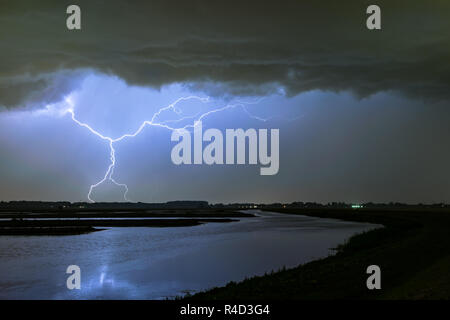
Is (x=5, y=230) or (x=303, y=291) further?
(x=5, y=230)

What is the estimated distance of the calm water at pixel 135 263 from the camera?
19.3m

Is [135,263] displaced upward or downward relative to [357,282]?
downward

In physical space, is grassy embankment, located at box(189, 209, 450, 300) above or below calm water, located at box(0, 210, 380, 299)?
above

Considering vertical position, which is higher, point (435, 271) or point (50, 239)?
point (435, 271)

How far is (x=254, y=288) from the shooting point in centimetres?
1622

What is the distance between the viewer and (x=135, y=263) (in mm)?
27516

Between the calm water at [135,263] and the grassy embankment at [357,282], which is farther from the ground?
the grassy embankment at [357,282]

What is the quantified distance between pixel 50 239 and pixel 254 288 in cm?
3353

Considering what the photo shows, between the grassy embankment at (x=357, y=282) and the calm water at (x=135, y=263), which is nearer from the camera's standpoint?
the grassy embankment at (x=357, y=282)

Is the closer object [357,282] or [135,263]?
[357,282]

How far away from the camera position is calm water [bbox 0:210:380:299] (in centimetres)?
1933
